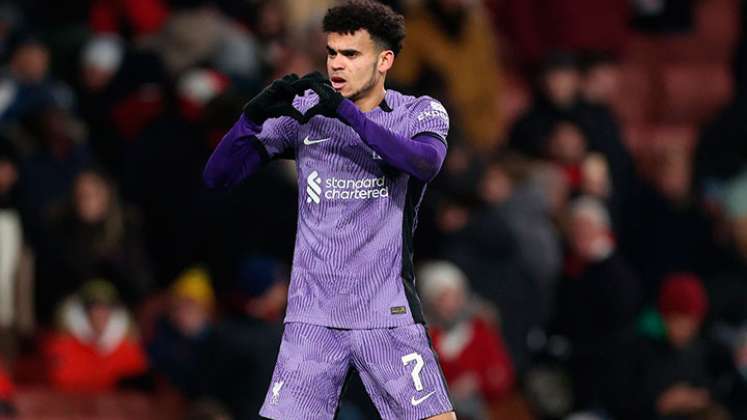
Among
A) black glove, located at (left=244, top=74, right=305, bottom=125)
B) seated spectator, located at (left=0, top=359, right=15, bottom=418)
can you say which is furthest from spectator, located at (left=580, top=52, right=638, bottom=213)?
black glove, located at (left=244, top=74, right=305, bottom=125)

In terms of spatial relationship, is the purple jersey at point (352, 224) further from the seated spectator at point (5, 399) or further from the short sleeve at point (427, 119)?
the seated spectator at point (5, 399)

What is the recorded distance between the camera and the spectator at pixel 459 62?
1603cm

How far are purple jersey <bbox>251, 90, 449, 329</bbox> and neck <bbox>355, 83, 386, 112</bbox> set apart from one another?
0.03m

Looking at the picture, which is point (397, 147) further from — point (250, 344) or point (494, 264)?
point (494, 264)

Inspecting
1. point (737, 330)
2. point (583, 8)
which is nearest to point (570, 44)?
point (583, 8)

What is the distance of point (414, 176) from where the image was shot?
8.01 m

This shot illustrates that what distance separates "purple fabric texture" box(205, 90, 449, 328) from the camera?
8133mm

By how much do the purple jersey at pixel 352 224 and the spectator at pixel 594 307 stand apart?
19.7ft

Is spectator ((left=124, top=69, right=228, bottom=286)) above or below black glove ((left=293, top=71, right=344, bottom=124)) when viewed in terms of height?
below

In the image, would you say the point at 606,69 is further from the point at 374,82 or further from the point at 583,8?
the point at 374,82

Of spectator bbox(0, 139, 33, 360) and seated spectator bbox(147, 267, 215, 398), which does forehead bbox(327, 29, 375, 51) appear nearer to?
seated spectator bbox(147, 267, 215, 398)

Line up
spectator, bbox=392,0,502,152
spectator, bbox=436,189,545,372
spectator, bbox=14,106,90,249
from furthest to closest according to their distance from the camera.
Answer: spectator, bbox=392,0,502,152, spectator, bbox=436,189,545,372, spectator, bbox=14,106,90,249

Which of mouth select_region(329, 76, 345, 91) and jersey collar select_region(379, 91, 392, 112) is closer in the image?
mouth select_region(329, 76, 345, 91)

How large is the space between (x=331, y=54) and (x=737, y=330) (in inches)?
308
